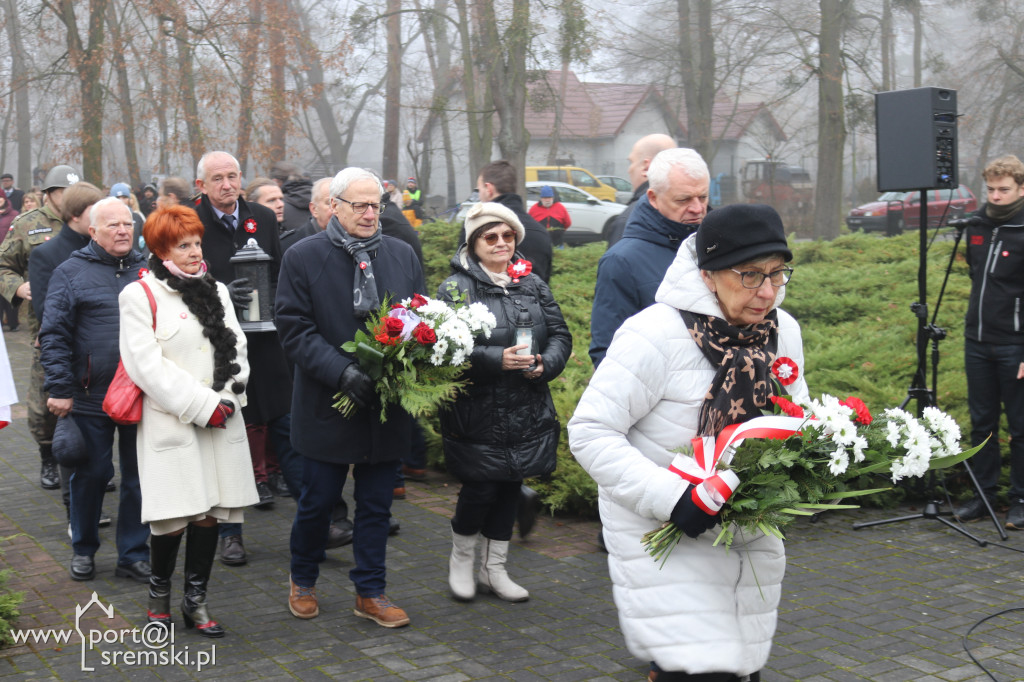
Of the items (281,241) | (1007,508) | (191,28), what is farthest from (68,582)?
(191,28)

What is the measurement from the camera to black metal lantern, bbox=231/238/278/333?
21.7 ft

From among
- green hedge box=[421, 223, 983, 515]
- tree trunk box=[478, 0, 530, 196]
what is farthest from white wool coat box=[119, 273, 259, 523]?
tree trunk box=[478, 0, 530, 196]

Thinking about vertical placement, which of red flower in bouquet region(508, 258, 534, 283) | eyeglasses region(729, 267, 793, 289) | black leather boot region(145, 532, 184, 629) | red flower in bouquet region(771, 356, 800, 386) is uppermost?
eyeglasses region(729, 267, 793, 289)

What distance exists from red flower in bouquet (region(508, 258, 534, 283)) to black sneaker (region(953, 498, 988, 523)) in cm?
357

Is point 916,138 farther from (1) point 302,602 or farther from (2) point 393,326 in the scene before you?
(1) point 302,602

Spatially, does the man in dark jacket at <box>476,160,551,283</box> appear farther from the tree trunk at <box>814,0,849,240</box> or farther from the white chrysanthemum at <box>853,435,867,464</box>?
the tree trunk at <box>814,0,849,240</box>

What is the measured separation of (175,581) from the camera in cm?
Answer: 586

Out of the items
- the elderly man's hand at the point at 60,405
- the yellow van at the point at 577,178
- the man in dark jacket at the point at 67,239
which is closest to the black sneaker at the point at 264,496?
the man in dark jacket at the point at 67,239

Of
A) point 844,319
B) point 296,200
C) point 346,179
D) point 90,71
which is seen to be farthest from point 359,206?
point 90,71

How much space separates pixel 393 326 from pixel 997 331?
171 inches

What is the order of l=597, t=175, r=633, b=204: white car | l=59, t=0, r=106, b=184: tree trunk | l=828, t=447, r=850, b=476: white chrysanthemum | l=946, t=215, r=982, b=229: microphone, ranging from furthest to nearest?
l=597, t=175, r=633, b=204: white car, l=59, t=0, r=106, b=184: tree trunk, l=946, t=215, r=982, b=229: microphone, l=828, t=447, r=850, b=476: white chrysanthemum

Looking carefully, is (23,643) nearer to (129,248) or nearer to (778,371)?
(129,248)

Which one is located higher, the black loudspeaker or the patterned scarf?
the black loudspeaker

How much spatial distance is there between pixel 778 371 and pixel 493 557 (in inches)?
110
